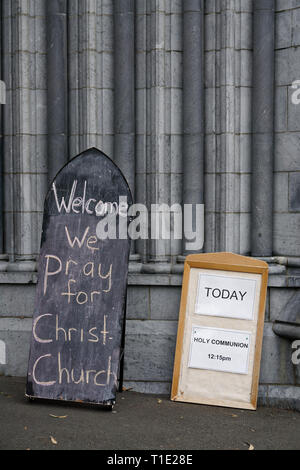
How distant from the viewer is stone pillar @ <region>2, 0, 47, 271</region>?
5.41m

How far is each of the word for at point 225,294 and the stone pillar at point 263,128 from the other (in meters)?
0.49

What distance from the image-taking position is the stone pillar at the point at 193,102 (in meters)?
5.16

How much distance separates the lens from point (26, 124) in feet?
17.9

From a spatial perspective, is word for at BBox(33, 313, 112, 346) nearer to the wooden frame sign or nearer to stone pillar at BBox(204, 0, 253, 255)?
the wooden frame sign

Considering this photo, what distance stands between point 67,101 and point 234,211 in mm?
1709

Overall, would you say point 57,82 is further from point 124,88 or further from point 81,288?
point 81,288

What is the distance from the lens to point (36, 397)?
4617 millimetres

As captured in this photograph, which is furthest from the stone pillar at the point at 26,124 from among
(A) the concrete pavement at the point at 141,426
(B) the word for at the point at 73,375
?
(A) the concrete pavement at the point at 141,426

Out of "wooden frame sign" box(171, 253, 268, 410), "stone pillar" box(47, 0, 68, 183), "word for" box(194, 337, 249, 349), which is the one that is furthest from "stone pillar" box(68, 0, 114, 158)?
"word for" box(194, 337, 249, 349)

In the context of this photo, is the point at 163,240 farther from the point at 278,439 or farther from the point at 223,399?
the point at 278,439

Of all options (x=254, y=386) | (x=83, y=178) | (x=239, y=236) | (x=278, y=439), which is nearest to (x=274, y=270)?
(x=239, y=236)

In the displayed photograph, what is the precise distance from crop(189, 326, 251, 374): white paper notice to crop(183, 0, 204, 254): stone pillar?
1109 millimetres

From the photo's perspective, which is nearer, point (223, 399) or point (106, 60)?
point (223, 399)

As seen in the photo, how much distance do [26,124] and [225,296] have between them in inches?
88.0
